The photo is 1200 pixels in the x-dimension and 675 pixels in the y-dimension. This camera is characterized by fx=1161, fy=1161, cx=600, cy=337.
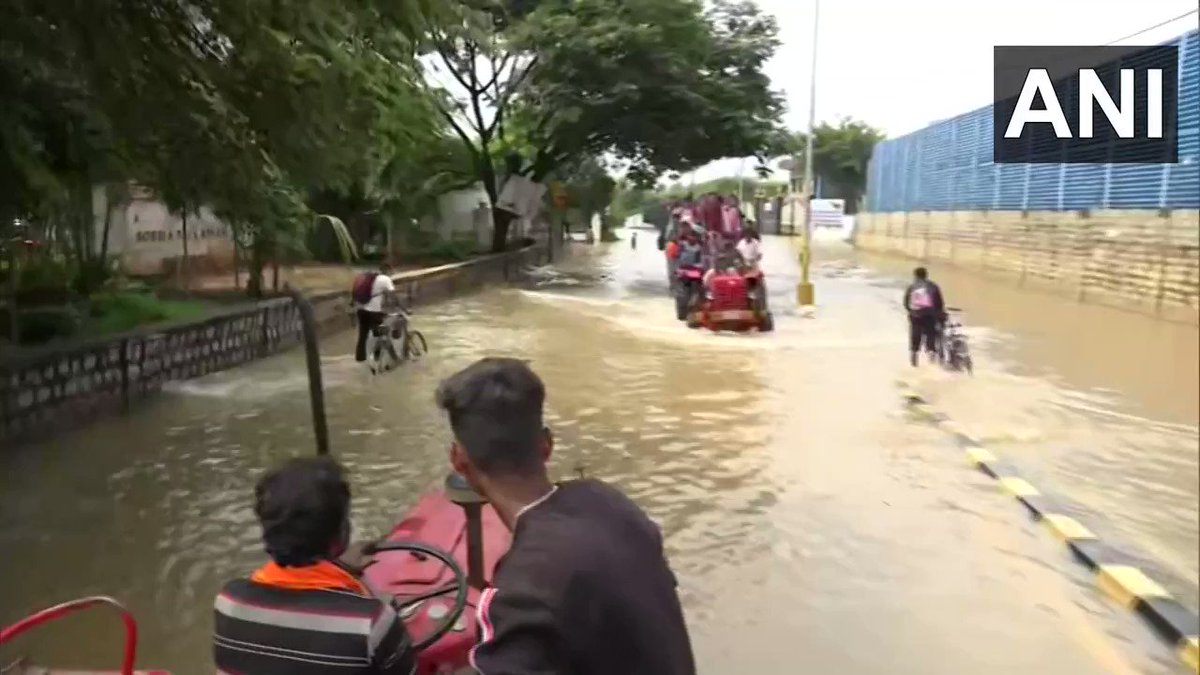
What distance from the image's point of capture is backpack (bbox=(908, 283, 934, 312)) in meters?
11.6

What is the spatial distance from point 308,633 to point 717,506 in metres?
4.85

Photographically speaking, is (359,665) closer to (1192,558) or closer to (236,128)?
(1192,558)

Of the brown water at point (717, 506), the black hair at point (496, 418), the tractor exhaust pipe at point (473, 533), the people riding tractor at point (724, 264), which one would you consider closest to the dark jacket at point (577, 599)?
the black hair at point (496, 418)

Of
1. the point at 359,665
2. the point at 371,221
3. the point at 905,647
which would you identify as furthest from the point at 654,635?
the point at 371,221

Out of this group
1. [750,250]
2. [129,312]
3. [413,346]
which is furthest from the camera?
[750,250]

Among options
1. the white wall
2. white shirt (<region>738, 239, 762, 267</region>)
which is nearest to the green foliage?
the white wall

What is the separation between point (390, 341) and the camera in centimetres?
1234

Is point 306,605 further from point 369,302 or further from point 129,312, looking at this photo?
point 369,302

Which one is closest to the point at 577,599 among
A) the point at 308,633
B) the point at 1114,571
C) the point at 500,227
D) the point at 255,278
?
the point at 308,633

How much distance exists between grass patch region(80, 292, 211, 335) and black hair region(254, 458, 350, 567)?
27.5ft

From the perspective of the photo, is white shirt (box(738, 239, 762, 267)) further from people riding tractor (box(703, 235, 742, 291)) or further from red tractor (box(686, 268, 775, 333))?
red tractor (box(686, 268, 775, 333))

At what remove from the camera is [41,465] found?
7.66 meters

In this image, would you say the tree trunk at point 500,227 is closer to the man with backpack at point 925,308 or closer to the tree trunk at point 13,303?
the man with backpack at point 925,308

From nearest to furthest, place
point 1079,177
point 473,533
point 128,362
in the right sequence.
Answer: point 473,533
point 1079,177
point 128,362
